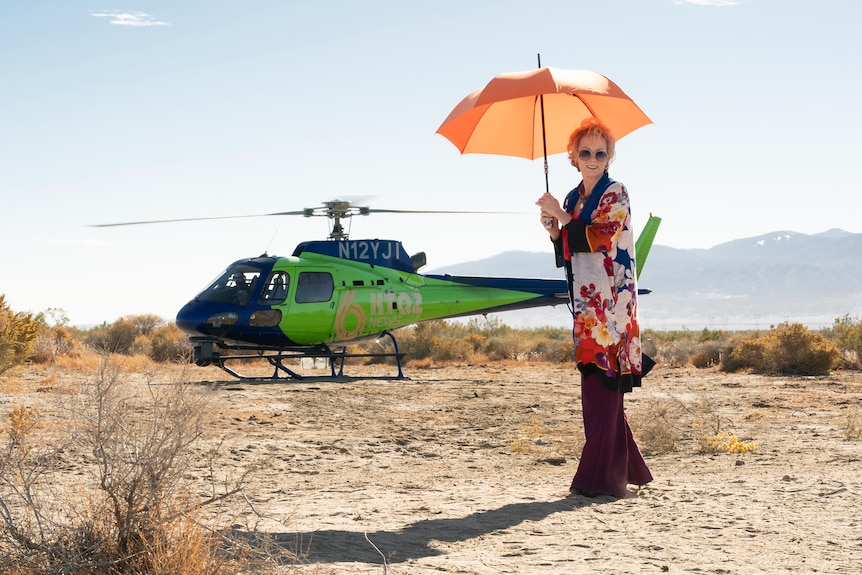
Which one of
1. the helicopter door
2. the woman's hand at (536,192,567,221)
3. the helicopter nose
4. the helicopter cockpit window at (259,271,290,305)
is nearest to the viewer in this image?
the woman's hand at (536,192,567,221)

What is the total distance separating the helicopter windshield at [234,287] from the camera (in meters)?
Answer: 15.5

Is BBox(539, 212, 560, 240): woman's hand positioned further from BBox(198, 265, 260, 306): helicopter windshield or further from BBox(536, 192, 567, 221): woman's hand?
BBox(198, 265, 260, 306): helicopter windshield

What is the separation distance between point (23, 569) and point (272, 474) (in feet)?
12.8

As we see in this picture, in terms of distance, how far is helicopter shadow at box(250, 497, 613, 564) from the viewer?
476 cm

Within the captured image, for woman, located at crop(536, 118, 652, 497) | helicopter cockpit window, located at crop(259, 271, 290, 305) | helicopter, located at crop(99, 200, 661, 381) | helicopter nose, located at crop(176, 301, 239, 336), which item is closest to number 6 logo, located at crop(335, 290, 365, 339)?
helicopter, located at crop(99, 200, 661, 381)

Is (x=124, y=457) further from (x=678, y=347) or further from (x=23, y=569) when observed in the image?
(x=678, y=347)

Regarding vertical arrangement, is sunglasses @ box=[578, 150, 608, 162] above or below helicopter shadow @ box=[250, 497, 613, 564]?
above

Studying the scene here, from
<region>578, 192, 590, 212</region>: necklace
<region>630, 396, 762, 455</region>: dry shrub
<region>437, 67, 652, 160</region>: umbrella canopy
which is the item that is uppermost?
<region>437, 67, 652, 160</region>: umbrella canopy

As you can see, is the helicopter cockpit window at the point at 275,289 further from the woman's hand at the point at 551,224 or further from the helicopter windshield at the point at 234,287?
the woman's hand at the point at 551,224

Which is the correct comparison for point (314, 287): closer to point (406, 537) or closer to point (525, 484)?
point (525, 484)

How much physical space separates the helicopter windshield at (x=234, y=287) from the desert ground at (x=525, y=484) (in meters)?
1.95

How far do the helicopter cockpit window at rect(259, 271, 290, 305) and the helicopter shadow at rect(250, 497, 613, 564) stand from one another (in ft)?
33.2

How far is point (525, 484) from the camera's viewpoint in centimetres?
723

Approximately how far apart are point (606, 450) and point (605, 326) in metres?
0.95
